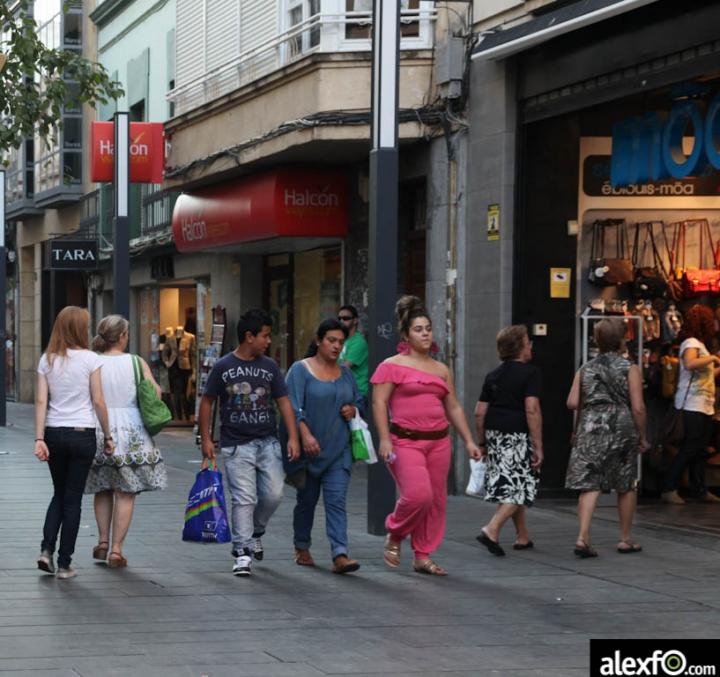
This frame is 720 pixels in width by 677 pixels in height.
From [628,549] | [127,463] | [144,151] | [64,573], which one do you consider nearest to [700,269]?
[628,549]

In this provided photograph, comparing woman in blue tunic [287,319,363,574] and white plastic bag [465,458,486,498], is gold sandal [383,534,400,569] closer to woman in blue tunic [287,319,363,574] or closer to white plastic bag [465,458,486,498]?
woman in blue tunic [287,319,363,574]

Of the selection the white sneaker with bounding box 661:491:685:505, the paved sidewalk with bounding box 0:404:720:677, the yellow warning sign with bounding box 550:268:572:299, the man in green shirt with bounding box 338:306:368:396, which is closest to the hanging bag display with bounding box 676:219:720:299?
the yellow warning sign with bounding box 550:268:572:299

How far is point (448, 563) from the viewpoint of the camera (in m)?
10.9

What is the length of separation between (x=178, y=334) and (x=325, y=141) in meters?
10.6

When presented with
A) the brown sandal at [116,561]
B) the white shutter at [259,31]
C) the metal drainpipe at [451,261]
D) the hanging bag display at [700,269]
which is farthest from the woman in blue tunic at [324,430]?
the white shutter at [259,31]

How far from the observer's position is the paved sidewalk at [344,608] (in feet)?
24.6

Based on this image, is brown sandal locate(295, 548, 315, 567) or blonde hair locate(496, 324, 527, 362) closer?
brown sandal locate(295, 548, 315, 567)

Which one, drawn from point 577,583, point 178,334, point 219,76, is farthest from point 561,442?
point 178,334

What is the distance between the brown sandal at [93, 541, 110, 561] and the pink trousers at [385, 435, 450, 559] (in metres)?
2.04

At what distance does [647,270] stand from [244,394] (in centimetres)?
596

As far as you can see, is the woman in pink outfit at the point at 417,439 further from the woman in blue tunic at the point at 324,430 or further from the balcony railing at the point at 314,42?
the balcony railing at the point at 314,42

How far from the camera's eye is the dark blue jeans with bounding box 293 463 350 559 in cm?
1055

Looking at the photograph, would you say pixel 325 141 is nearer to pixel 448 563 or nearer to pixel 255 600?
pixel 448 563

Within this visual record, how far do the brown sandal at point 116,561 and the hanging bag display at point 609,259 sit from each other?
6274 millimetres
